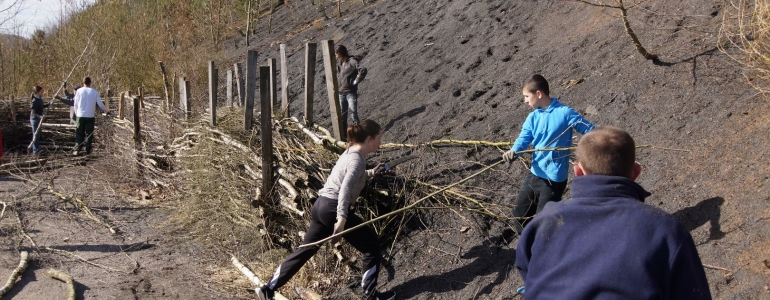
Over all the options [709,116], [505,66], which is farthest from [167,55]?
[709,116]

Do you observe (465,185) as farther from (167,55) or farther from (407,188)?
(167,55)

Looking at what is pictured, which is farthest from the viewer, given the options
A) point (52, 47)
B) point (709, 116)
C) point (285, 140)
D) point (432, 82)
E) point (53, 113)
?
point (52, 47)

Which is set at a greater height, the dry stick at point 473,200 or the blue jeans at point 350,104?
the blue jeans at point 350,104

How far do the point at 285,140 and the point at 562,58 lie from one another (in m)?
3.86

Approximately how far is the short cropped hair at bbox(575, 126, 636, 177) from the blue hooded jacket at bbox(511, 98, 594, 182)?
2.42 m

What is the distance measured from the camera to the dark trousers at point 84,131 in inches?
448

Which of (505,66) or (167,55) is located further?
(167,55)

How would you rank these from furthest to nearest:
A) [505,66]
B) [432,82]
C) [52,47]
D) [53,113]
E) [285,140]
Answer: [52,47] < [53,113] < [432,82] < [505,66] < [285,140]

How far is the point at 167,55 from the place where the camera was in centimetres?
1862

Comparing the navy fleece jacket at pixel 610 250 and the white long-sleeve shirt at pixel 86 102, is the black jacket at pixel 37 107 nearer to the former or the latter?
the white long-sleeve shirt at pixel 86 102

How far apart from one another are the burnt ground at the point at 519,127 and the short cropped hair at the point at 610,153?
7.08 feet

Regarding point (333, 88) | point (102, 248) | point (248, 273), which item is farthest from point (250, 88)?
point (102, 248)

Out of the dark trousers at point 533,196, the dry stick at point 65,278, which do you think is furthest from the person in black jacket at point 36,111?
the dark trousers at point 533,196

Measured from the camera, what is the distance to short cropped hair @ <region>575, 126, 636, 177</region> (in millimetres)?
2215
